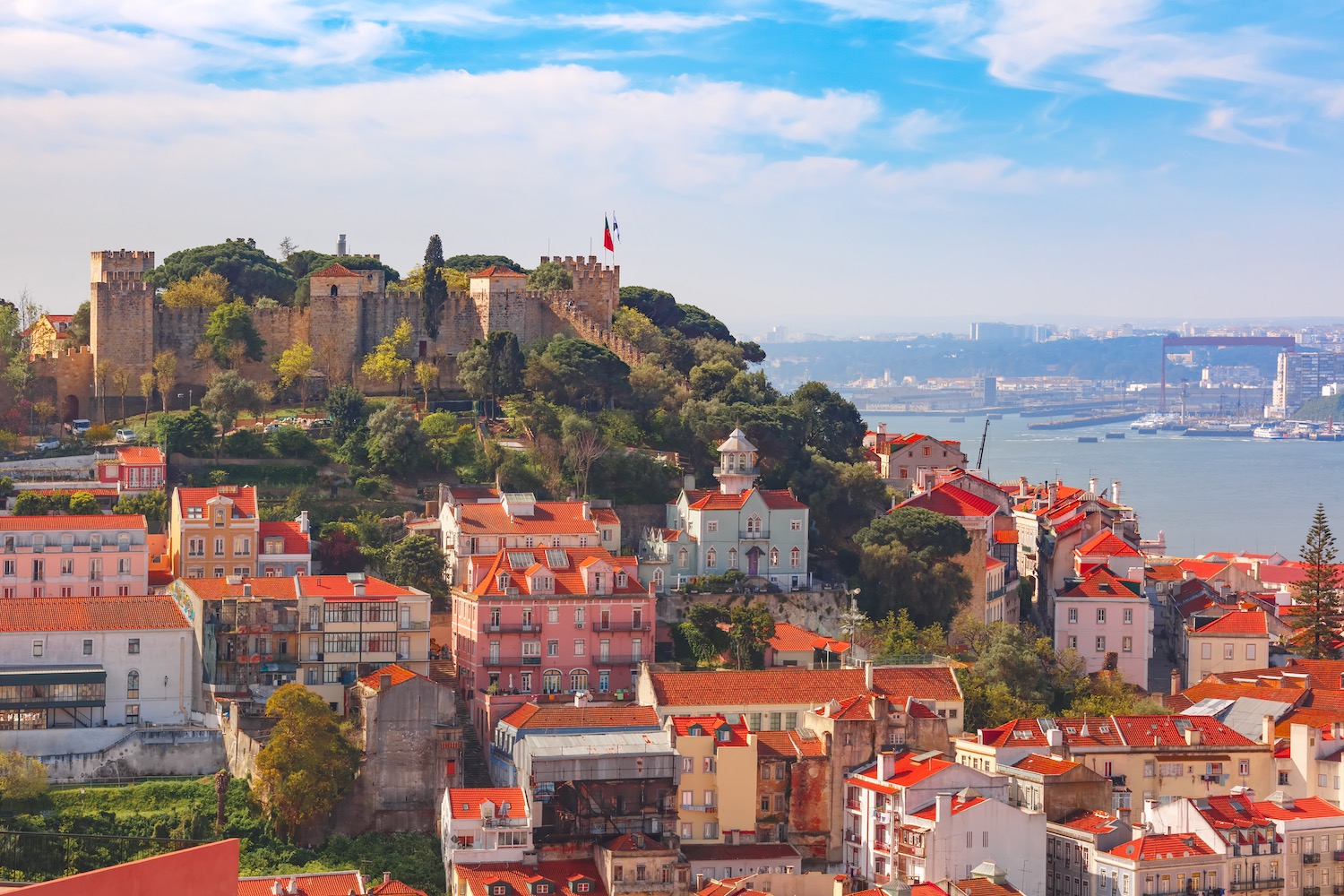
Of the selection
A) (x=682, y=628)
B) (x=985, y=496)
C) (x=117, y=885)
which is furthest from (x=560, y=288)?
(x=117, y=885)

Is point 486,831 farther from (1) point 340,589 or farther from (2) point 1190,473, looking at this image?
(2) point 1190,473

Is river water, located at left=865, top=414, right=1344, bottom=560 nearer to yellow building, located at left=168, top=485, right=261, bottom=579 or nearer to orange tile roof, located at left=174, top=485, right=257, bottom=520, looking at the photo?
orange tile roof, located at left=174, top=485, right=257, bottom=520

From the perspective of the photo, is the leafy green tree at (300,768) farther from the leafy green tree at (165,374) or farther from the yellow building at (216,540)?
the leafy green tree at (165,374)

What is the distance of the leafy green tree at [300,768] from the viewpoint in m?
33.0

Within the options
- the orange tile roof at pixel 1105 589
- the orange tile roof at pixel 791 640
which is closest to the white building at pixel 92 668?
the orange tile roof at pixel 791 640

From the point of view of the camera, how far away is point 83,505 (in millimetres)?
43812

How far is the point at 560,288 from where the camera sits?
194 feet

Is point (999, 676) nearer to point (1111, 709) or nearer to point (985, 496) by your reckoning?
point (1111, 709)

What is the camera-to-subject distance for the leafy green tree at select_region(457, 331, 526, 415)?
171ft

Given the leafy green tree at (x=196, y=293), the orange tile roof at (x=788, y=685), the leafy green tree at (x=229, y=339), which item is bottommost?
the orange tile roof at (x=788, y=685)

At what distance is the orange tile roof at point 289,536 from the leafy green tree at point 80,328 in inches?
589

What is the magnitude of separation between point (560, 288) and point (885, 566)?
17.7m

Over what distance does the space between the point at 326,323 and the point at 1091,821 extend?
28444 millimetres

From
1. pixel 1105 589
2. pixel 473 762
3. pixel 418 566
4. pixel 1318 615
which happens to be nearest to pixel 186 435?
pixel 418 566
